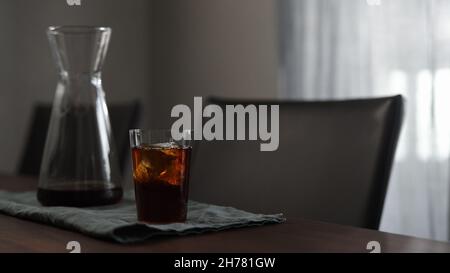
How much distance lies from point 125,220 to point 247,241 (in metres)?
A: 0.18

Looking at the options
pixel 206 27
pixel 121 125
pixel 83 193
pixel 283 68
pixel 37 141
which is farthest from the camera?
pixel 206 27

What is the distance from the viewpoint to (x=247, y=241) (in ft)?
2.46

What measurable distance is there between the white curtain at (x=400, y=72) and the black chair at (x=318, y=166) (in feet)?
4.51

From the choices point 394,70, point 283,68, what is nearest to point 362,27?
point 394,70

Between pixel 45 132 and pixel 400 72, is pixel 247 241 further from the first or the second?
pixel 400 72

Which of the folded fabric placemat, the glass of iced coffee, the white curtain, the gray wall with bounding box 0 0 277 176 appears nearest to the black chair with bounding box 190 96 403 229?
the folded fabric placemat

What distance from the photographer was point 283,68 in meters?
3.19

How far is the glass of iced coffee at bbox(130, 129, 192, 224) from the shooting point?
82 centimetres

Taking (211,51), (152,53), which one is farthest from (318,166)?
(152,53)

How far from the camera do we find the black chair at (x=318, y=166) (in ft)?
3.57

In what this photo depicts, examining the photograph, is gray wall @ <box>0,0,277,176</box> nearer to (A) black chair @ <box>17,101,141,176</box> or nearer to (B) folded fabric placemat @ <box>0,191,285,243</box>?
(A) black chair @ <box>17,101,141,176</box>

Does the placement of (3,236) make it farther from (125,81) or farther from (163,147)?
(125,81)
